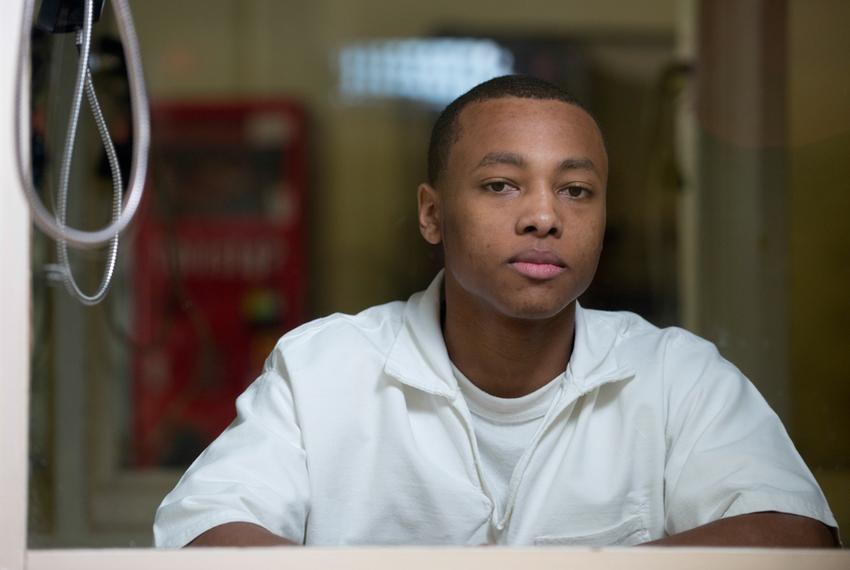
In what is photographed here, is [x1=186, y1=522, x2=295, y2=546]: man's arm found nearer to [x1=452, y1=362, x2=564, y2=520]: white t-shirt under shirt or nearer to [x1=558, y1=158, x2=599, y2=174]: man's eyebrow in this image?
[x1=452, y1=362, x2=564, y2=520]: white t-shirt under shirt

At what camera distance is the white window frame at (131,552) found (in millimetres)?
877

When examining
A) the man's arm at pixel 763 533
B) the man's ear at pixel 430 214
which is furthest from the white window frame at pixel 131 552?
the man's ear at pixel 430 214

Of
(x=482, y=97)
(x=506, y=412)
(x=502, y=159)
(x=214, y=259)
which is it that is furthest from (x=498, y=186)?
(x=214, y=259)

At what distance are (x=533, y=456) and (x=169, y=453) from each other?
6.25 ft

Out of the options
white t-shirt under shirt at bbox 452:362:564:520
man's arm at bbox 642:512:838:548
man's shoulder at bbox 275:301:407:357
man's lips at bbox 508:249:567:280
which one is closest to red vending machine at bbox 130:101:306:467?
man's shoulder at bbox 275:301:407:357

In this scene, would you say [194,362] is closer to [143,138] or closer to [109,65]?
[109,65]

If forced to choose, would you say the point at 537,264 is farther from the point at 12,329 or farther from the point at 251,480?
the point at 12,329

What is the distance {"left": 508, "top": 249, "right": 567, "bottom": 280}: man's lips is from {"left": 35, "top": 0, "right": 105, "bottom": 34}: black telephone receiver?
52 cm

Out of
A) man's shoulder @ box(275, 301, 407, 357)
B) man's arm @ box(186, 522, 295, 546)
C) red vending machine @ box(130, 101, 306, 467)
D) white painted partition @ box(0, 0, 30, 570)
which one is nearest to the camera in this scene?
white painted partition @ box(0, 0, 30, 570)

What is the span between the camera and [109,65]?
1627 mm

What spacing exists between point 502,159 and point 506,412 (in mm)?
307

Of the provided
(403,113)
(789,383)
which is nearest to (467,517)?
(789,383)

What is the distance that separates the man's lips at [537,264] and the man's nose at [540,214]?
0.02 meters

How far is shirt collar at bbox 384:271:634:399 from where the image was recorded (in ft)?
3.84
